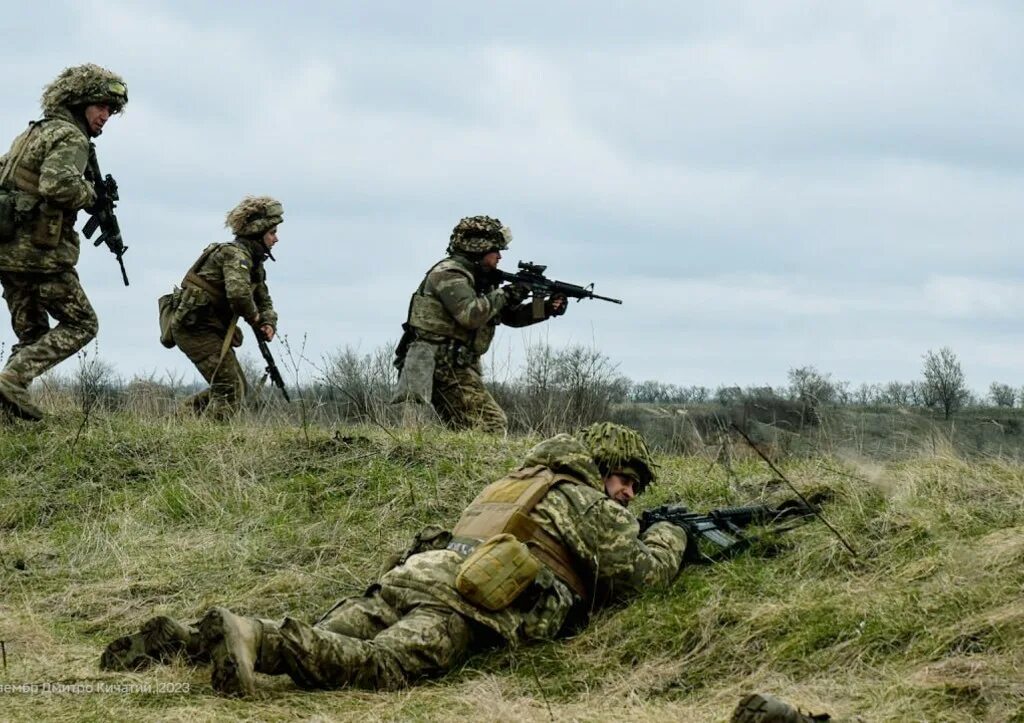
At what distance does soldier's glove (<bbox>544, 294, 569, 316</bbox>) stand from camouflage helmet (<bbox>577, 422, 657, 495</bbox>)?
4948mm

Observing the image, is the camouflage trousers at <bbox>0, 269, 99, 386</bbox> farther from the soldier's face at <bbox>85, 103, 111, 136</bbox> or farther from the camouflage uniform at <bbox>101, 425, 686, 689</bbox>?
the camouflage uniform at <bbox>101, 425, 686, 689</bbox>

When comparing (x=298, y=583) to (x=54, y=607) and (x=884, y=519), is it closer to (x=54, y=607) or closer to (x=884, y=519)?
(x=54, y=607)

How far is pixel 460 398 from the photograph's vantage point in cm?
1105

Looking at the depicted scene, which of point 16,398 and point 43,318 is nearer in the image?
point 16,398

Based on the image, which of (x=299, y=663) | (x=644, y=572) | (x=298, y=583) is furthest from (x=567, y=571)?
(x=298, y=583)

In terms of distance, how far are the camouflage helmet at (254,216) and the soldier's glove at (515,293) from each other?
6.92 feet

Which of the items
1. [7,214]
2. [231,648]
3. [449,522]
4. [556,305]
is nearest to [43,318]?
[7,214]

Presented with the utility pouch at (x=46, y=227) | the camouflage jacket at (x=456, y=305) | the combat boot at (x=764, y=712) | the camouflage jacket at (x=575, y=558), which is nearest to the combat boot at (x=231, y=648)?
the camouflage jacket at (x=575, y=558)

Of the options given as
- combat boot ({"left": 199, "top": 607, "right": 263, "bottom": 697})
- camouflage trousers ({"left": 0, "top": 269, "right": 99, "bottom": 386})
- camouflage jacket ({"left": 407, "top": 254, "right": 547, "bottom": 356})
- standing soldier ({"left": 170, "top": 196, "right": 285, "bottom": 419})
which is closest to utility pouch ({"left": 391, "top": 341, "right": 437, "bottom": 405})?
camouflage jacket ({"left": 407, "top": 254, "right": 547, "bottom": 356})

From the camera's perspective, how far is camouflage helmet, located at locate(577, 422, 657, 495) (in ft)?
20.5

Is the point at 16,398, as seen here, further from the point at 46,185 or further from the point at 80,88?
the point at 80,88

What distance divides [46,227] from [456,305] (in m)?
3.21

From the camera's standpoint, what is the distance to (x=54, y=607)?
690 centimetres

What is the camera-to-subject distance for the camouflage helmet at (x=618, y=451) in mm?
6262
